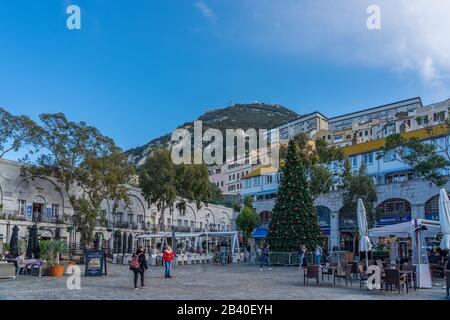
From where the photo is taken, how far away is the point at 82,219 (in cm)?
4359

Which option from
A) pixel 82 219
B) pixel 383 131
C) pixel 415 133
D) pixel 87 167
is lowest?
pixel 82 219

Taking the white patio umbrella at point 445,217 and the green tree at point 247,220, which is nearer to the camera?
the white patio umbrella at point 445,217

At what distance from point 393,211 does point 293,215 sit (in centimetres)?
1344

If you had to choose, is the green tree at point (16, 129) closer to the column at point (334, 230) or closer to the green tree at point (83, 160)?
the green tree at point (83, 160)

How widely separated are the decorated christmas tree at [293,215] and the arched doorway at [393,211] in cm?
1002

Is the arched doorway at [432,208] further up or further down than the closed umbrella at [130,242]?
further up

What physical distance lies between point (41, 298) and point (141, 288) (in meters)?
3.82

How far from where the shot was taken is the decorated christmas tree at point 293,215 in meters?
32.5

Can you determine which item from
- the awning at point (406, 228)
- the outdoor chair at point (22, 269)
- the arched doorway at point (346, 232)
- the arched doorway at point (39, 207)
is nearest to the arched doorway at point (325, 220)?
the arched doorway at point (346, 232)

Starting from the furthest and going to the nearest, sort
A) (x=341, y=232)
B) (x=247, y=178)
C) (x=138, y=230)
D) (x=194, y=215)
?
1. (x=194, y=215)
2. (x=247, y=178)
3. (x=138, y=230)
4. (x=341, y=232)

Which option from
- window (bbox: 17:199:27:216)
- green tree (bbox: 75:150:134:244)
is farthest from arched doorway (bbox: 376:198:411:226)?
Result: window (bbox: 17:199:27:216)

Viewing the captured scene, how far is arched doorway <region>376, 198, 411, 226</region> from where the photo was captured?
40656mm
